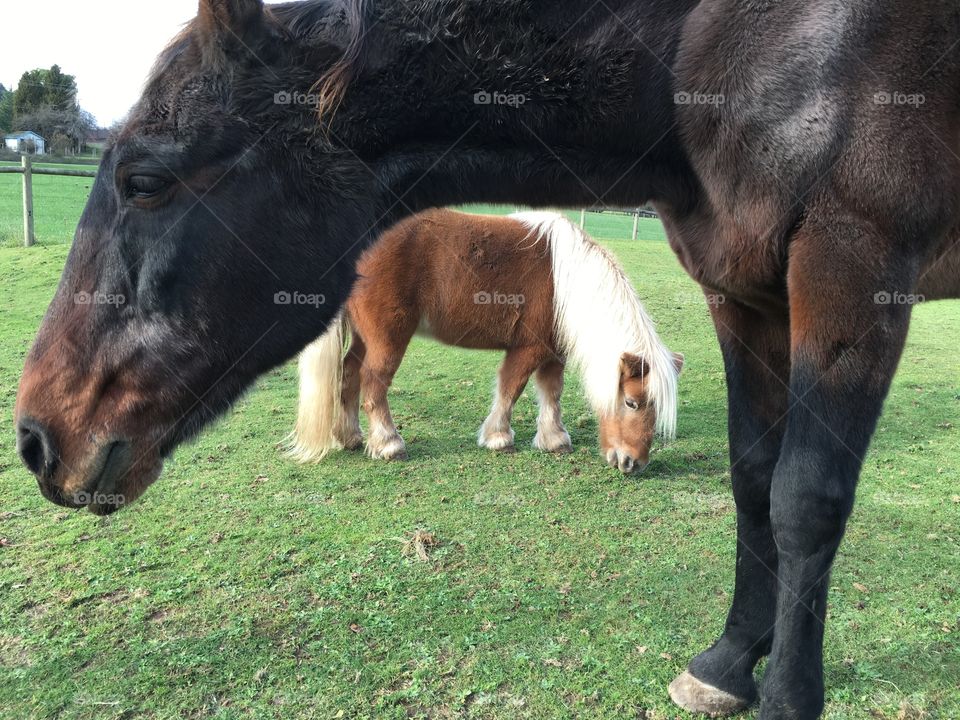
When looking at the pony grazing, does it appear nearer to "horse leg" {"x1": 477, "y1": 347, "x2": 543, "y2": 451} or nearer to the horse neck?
"horse leg" {"x1": 477, "y1": 347, "x2": 543, "y2": 451}

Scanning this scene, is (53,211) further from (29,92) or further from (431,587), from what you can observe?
(431,587)

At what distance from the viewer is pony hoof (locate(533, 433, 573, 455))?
507 cm

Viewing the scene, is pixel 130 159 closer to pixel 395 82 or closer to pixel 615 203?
pixel 395 82

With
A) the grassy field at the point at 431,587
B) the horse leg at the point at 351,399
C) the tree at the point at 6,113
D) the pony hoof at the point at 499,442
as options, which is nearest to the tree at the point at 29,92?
the tree at the point at 6,113

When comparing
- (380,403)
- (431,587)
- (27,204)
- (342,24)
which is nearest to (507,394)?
(380,403)

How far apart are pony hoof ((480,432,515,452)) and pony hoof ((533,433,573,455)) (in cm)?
21

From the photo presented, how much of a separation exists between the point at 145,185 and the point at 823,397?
173cm

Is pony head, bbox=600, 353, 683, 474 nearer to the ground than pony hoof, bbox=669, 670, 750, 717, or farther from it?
farther from it

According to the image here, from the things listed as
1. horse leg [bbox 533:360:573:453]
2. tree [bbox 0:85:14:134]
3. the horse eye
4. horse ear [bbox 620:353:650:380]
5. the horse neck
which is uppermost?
tree [bbox 0:85:14:134]

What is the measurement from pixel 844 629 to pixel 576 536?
1.28 metres

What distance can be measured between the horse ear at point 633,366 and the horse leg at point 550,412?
31.5 inches

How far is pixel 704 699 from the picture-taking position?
7.39 feet

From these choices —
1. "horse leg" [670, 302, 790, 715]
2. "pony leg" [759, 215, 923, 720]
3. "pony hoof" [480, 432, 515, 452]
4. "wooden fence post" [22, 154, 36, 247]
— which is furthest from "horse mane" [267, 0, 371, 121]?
"wooden fence post" [22, 154, 36, 247]

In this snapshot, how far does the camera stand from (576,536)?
3.56m
